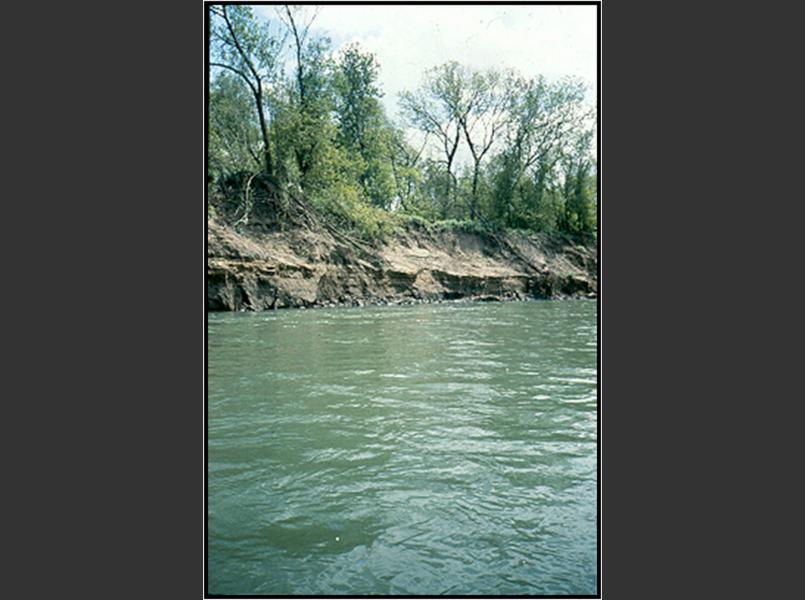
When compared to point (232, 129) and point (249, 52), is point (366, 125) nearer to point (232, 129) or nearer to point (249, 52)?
point (232, 129)

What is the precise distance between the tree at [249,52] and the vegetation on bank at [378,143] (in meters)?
0.04

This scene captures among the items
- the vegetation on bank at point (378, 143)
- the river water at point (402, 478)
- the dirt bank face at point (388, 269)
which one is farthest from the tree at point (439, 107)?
the river water at point (402, 478)

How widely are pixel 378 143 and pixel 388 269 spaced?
5.50 metres

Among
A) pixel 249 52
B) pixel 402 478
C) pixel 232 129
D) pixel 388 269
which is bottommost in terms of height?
pixel 402 478

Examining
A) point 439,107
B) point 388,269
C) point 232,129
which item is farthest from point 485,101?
point 232,129

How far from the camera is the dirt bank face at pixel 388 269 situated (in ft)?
56.1

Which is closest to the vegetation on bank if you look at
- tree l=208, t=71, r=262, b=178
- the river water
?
tree l=208, t=71, r=262, b=178

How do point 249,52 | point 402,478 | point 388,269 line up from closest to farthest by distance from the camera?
point 402,478, point 249,52, point 388,269

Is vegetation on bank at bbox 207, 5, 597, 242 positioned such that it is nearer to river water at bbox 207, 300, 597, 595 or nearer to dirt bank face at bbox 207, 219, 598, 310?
dirt bank face at bbox 207, 219, 598, 310

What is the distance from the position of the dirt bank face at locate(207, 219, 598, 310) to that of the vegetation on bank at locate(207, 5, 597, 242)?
0.88 meters

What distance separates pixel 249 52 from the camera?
16.5m

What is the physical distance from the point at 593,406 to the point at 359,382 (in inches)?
87.7

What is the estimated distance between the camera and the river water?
2293mm

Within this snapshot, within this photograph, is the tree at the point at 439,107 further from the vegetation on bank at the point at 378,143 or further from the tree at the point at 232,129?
the tree at the point at 232,129
